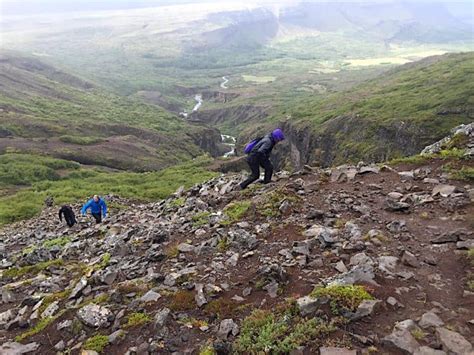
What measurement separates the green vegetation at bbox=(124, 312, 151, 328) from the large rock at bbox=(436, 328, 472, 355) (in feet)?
23.1

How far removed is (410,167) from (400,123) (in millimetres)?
74448

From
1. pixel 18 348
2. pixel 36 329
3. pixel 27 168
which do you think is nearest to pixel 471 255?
pixel 36 329

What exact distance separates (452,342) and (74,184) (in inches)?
2717

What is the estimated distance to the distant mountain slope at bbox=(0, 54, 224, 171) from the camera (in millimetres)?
110381

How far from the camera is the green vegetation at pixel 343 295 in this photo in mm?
10812

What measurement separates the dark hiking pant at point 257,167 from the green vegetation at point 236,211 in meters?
2.67

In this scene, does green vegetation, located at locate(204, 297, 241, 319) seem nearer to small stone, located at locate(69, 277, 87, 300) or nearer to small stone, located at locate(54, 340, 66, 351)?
small stone, located at locate(54, 340, 66, 351)

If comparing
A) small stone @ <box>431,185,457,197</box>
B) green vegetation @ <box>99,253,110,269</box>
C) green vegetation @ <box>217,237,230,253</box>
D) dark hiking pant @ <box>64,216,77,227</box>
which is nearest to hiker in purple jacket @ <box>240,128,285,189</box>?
green vegetation @ <box>217,237,230,253</box>

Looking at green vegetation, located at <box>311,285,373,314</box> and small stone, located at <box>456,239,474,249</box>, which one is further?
small stone, located at <box>456,239,474,249</box>

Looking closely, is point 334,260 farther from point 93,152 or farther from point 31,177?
point 93,152

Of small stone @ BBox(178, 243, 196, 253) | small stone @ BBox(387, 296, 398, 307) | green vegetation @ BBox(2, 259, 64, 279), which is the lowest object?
green vegetation @ BBox(2, 259, 64, 279)

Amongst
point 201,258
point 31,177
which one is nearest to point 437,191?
point 201,258

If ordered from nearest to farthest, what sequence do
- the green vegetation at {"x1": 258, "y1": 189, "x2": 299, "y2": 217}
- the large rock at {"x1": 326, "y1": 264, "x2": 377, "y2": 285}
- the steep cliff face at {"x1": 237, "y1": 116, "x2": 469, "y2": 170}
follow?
1. the large rock at {"x1": 326, "y1": 264, "x2": 377, "y2": 285}
2. the green vegetation at {"x1": 258, "y1": 189, "x2": 299, "y2": 217}
3. the steep cliff face at {"x1": 237, "y1": 116, "x2": 469, "y2": 170}

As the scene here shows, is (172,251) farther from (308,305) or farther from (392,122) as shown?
(392,122)
